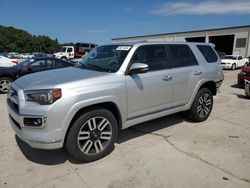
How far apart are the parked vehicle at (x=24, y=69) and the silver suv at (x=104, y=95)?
19.3ft

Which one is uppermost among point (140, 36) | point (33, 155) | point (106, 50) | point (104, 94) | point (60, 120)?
point (140, 36)

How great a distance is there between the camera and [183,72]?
15.6ft

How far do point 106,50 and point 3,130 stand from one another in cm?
283

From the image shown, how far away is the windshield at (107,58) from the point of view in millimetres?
3991

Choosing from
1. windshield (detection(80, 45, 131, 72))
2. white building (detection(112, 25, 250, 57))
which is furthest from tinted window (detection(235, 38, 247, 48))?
windshield (detection(80, 45, 131, 72))

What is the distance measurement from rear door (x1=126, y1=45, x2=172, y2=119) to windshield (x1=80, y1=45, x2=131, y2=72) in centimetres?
23

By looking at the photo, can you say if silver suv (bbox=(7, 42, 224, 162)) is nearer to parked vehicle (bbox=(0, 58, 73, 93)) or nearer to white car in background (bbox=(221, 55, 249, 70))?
parked vehicle (bbox=(0, 58, 73, 93))

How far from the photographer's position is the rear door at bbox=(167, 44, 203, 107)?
15.3 ft

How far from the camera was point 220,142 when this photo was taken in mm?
4367

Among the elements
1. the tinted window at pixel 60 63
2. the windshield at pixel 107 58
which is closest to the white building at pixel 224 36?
the tinted window at pixel 60 63

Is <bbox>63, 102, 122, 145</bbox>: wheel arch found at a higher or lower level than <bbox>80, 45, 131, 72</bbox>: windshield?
lower

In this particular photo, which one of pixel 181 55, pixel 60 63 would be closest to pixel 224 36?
pixel 60 63

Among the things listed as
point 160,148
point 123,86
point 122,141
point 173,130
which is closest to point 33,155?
point 122,141

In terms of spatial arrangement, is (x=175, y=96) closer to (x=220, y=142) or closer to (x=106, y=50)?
(x=220, y=142)
